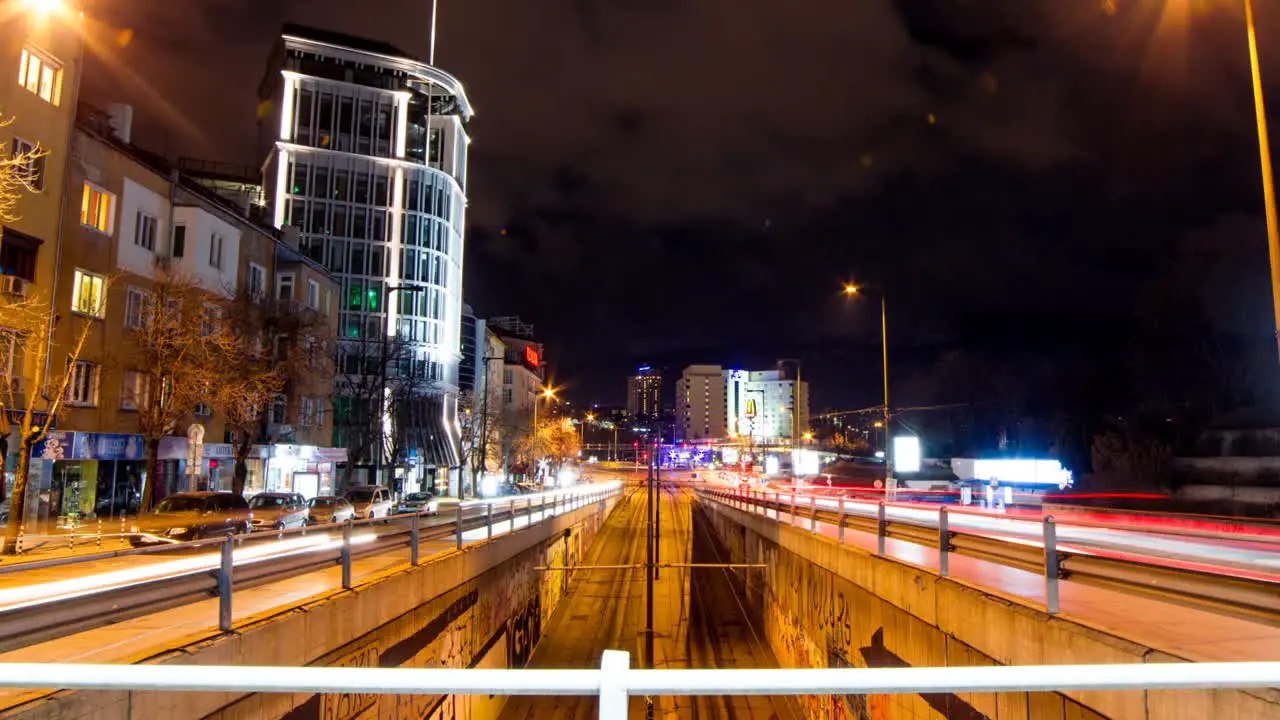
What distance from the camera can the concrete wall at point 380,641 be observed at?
19.9 feet

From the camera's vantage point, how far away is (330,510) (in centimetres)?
2945

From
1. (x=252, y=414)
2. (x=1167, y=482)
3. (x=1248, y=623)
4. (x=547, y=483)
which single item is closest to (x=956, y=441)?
(x=1167, y=482)

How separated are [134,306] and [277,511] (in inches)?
473

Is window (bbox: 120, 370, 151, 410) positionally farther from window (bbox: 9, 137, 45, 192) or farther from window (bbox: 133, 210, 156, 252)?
window (bbox: 9, 137, 45, 192)

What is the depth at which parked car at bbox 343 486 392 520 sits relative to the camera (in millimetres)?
31281

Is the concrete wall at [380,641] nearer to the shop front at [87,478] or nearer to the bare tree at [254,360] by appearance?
the bare tree at [254,360]

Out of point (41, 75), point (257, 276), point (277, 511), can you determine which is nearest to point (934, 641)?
point (277, 511)

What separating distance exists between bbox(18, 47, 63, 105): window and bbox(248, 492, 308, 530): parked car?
577 inches

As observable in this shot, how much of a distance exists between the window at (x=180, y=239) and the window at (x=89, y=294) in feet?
16.1

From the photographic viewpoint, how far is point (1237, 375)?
56.3m

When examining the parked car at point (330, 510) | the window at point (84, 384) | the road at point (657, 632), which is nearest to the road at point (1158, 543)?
the road at point (657, 632)

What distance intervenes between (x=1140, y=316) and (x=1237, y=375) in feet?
26.8

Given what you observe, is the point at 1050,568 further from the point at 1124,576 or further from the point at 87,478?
the point at 87,478

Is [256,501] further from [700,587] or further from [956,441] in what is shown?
[956,441]
